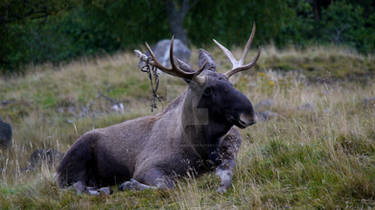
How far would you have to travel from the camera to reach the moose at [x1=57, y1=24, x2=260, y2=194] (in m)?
5.20

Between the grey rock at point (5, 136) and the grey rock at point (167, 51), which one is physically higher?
the grey rock at point (167, 51)

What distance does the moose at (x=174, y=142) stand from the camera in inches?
205

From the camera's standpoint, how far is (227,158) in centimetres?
554

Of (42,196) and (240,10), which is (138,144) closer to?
(42,196)

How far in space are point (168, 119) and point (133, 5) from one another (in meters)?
15.5

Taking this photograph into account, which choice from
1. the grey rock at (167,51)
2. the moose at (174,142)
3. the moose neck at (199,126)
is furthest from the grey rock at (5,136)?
the grey rock at (167,51)

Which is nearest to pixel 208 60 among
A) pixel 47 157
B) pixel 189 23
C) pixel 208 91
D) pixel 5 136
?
pixel 208 91

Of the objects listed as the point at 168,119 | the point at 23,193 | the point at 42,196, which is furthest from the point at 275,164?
the point at 23,193

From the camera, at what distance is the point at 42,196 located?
5.49m

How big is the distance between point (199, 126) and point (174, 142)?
1.58 ft

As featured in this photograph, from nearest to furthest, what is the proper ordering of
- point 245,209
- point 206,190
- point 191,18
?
point 245,209
point 206,190
point 191,18

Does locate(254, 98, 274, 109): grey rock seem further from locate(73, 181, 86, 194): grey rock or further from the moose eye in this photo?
locate(73, 181, 86, 194): grey rock

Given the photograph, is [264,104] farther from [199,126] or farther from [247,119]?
[247,119]

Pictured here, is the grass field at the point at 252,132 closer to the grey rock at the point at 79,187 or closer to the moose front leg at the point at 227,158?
the moose front leg at the point at 227,158
